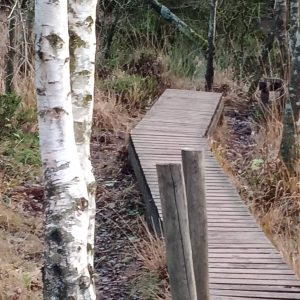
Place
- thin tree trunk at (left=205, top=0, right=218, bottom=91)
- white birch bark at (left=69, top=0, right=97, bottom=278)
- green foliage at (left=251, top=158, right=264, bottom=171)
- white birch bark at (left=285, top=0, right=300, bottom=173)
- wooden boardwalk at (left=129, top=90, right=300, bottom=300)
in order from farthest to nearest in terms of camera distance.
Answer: thin tree trunk at (left=205, top=0, right=218, bottom=91) < green foliage at (left=251, top=158, right=264, bottom=171) < white birch bark at (left=285, top=0, right=300, bottom=173) < wooden boardwalk at (left=129, top=90, right=300, bottom=300) < white birch bark at (left=69, top=0, right=97, bottom=278)

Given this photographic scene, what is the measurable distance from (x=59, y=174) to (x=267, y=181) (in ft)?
10.0

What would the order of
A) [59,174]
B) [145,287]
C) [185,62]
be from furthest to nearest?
[185,62] < [145,287] < [59,174]

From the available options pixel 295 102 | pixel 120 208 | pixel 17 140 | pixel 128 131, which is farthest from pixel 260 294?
pixel 128 131

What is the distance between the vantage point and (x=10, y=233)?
14.8 feet

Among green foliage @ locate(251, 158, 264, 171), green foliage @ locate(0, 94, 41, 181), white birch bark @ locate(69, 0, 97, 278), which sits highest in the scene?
white birch bark @ locate(69, 0, 97, 278)

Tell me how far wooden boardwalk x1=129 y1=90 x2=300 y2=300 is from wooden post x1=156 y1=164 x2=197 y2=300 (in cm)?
76

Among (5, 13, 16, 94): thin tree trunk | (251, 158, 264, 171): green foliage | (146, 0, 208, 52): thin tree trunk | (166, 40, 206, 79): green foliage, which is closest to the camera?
(251, 158, 264, 171): green foliage

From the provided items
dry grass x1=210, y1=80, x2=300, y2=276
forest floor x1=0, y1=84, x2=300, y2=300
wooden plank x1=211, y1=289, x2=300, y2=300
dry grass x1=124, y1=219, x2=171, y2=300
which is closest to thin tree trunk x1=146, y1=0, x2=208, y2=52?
forest floor x1=0, y1=84, x2=300, y2=300

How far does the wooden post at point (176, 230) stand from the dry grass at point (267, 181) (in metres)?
1.60

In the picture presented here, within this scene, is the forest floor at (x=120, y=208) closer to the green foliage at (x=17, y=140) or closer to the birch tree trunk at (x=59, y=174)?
the green foliage at (x=17, y=140)

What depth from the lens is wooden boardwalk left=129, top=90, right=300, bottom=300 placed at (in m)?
3.18

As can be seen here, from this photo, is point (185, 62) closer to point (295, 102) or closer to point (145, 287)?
point (295, 102)

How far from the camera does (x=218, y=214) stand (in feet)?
13.7

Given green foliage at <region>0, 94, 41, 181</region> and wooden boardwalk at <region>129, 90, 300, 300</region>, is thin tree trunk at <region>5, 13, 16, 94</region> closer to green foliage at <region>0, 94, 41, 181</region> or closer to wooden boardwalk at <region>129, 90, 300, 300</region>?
green foliage at <region>0, 94, 41, 181</region>
